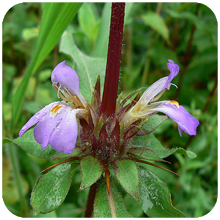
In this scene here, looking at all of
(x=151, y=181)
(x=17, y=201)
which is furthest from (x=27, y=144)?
(x=17, y=201)

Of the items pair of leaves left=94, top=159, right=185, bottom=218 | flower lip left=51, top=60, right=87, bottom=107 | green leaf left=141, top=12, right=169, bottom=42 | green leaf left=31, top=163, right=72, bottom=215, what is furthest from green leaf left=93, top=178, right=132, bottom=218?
green leaf left=141, top=12, right=169, bottom=42

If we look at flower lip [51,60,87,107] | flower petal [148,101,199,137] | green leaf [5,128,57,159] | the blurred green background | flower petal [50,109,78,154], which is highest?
flower lip [51,60,87,107]

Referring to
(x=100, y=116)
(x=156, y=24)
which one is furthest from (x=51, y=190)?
(x=156, y=24)

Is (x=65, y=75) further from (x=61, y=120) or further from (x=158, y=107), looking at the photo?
(x=158, y=107)

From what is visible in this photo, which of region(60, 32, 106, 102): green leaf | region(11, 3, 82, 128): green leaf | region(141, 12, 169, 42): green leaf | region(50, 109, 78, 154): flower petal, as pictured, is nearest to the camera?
region(50, 109, 78, 154): flower petal

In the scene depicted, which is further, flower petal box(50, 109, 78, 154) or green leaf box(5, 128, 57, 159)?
green leaf box(5, 128, 57, 159)

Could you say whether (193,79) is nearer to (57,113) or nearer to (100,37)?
(100,37)

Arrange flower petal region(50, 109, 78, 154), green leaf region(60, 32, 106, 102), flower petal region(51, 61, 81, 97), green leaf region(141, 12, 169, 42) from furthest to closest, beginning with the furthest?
green leaf region(141, 12, 169, 42), green leaf region(60, 32, 106, 102), flower petal region(51, 61, 81, 97), flower petal region(50, 109, 78, 154)

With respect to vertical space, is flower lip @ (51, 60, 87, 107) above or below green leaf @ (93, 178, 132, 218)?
above

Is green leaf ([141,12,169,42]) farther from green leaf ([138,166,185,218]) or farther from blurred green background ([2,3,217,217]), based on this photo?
green leaf ([138,166,185,218])
